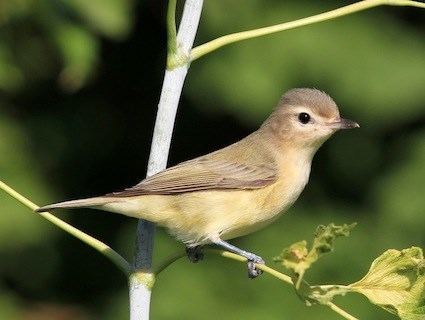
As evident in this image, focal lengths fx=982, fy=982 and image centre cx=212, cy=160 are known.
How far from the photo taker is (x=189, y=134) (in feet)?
21.2

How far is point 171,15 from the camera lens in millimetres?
2338

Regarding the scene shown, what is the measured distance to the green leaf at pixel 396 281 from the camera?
224 centimetres

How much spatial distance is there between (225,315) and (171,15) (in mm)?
2956

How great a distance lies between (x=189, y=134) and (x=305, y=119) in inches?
109

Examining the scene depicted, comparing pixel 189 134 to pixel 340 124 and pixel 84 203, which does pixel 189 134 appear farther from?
pixel 84 203

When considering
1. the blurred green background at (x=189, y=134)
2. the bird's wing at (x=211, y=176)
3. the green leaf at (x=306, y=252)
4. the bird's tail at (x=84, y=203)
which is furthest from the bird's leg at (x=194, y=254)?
the blurred green background at (x=189, y=134)

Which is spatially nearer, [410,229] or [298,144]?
[298,144]

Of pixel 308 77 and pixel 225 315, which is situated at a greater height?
pixel 308 77

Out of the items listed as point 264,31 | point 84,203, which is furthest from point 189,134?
point 264,31

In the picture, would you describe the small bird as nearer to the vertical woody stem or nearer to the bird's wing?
the bird's wing

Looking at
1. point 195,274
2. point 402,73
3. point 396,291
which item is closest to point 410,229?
point 402,73

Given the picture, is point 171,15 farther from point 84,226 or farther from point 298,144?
point 84,226

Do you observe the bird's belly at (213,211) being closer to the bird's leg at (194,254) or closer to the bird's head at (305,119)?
the bird's leg at (194,254)

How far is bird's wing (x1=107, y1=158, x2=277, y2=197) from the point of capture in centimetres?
325
